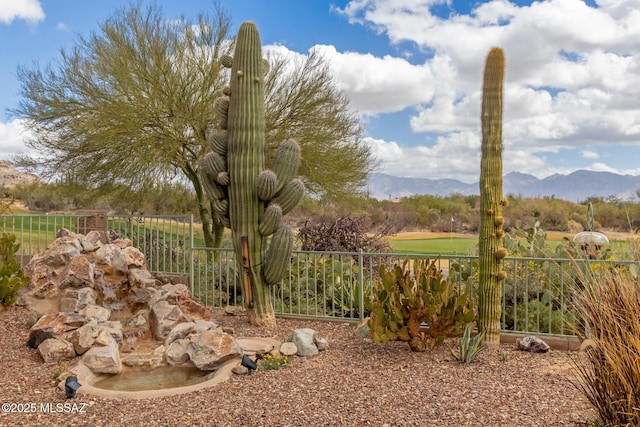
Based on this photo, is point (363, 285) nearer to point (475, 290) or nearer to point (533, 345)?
point (475, 290)

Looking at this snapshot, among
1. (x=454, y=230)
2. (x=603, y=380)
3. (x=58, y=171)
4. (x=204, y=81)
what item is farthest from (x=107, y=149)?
(x=454, y=230)

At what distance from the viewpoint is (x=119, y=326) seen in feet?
22.7

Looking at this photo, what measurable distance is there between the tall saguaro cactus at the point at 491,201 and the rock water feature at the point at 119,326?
2.56m

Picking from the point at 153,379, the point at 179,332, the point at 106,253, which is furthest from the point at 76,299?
the point at 153,379

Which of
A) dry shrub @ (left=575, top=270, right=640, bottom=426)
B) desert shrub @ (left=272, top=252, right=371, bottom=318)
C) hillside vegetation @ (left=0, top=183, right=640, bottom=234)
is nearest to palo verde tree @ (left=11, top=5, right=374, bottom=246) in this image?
hillside vegetation @ (left=0, top=183, right=640, bottom=234)

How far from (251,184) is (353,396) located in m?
3.68

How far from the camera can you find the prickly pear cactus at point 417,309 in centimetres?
598

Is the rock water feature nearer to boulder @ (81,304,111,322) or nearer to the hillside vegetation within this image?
boulder @ (81,304,111,322)

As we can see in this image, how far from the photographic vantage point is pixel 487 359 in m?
6.02

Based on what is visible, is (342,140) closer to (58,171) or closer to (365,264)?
(365,264)

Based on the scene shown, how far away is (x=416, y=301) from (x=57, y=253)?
5411 mm

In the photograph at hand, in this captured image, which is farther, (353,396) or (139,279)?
(139,279)

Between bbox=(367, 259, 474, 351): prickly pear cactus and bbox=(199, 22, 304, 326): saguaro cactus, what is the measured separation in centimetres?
196

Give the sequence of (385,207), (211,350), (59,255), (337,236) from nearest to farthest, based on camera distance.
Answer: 1. (211,350)
2. (59,255)
3. (337,236)
4. (385,207)
